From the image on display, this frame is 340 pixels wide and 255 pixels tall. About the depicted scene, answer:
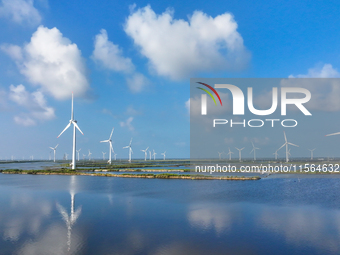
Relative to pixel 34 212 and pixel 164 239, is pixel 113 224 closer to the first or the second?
pixel 164 239

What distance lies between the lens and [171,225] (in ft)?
68.6

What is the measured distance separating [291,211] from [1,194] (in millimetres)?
40571

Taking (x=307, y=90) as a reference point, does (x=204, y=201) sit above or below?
below

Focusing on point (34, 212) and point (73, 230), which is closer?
point (73, 230)

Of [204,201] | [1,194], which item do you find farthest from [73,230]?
[1,194]

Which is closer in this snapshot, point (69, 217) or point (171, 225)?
point (171, 225)

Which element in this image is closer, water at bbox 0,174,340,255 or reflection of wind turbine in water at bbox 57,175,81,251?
water at bbox 0,174,340,255

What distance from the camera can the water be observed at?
15.9 metres

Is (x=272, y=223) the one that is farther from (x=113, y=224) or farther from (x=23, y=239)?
(x=23, y=239)

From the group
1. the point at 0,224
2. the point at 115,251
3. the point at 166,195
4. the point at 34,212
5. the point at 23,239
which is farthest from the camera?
the point at 166,195

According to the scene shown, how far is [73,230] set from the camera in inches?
760

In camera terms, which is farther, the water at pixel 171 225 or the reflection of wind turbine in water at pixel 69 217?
the reflection of wind turbine in water at pixel 69 217

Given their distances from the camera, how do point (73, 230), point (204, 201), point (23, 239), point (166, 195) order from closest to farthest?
point (23, 239)
point (73, 230)
point (204, 201)
point (166, 195)

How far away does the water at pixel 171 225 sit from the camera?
15.9 m
